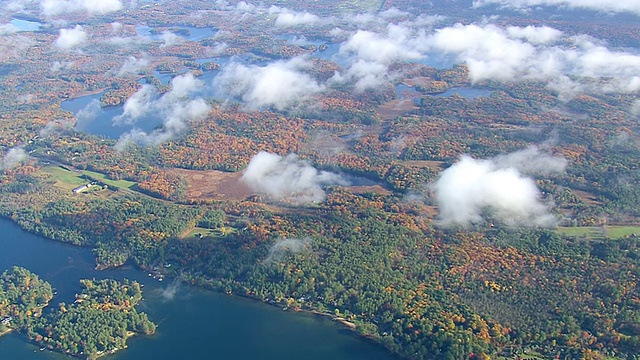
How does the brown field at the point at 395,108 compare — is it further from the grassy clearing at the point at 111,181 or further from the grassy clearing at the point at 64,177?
the grassy clearing at the point at 64,177

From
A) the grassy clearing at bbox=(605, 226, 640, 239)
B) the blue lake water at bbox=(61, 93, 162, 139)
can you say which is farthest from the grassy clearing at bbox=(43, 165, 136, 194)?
the grassy clearing at bbox=(605, 226, 640, 239)

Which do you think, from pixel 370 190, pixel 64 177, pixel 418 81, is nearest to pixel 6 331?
pixel 64 177

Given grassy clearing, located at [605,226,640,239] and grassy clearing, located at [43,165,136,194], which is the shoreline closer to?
grassy clearing, located at [43,165,136,194]

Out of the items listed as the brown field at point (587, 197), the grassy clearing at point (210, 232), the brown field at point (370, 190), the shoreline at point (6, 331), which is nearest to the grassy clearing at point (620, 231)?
the brown field at point (587, 197)

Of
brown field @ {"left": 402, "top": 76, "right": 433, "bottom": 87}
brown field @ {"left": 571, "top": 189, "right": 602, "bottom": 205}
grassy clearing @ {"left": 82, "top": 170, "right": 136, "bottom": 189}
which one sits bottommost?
grassy clearing @ {"left": 82, "top": 170, "right": 136, "bottom": 189}

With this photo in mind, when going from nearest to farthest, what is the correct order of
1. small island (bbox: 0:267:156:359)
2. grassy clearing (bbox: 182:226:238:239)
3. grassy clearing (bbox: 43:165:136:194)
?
small island (bbox: 0:267:156:359), grassy clearing (bbox: 182:226:238:239), grassy clearing (bbox: 43:165:136:194)

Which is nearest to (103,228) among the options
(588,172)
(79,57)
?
(588,172)
